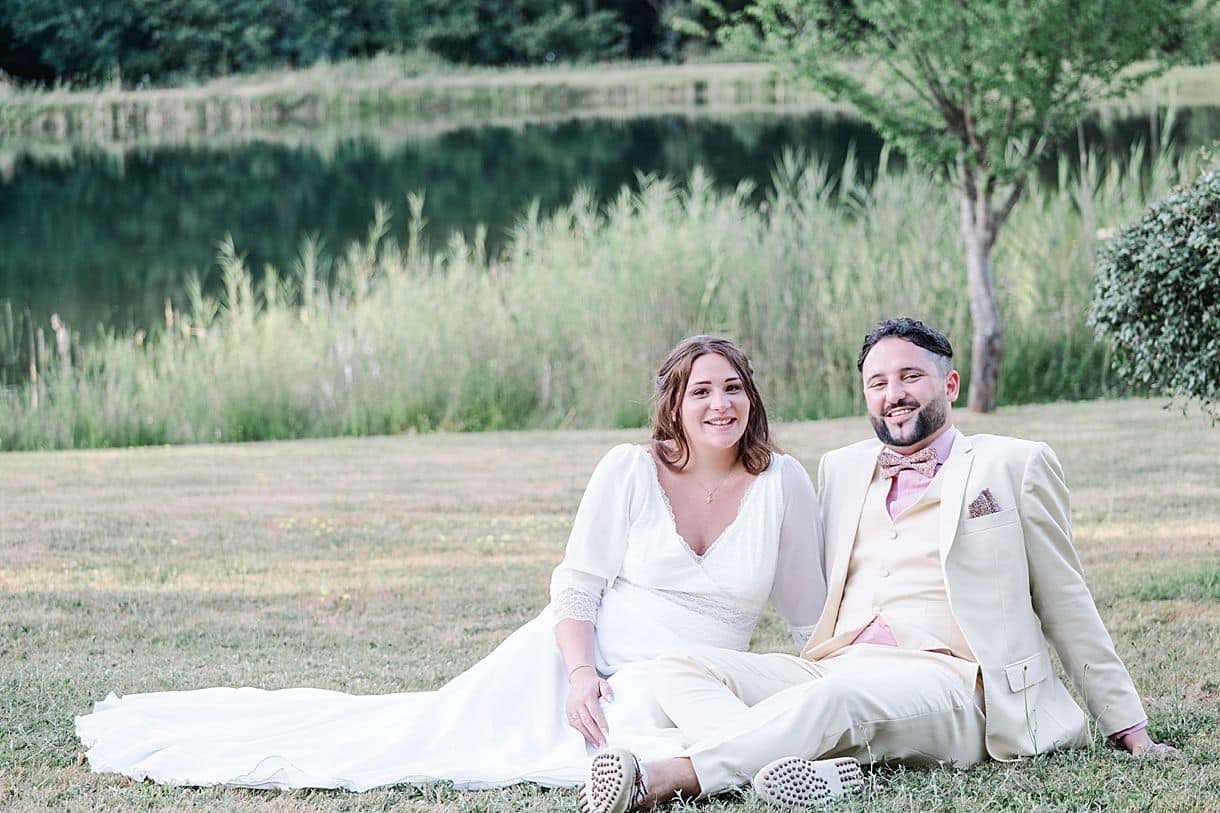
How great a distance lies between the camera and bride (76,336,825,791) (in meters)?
3.65

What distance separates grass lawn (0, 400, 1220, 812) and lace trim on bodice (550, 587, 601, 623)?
46 centimetres

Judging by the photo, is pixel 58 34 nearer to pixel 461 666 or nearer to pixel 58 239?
pixel 58 239

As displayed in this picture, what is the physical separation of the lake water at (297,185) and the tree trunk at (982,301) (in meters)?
6.97

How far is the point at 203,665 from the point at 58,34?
34020mm

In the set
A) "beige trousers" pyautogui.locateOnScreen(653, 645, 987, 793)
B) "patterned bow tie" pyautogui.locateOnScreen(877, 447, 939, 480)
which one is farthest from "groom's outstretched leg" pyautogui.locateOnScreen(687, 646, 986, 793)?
"patterned bow tie" pyautogui.locateOnScreen(877, 447, 939, 480)

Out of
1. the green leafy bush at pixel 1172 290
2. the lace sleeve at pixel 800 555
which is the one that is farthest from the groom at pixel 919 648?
the green leafy bush at pixel 1172 290

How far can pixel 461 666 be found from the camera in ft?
15.9

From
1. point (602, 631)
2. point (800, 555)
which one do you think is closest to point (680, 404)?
point (800, 555)

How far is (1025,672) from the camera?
3.50 m

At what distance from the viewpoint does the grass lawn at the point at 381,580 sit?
3541mm

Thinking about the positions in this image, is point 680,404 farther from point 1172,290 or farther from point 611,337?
point 611,337

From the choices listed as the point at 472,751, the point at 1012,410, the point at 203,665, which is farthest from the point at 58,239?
the point at 472,751

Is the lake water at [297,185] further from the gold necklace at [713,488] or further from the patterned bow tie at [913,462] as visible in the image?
the patterned bow tie at [913,462]

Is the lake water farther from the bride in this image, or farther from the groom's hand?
the groom's hand
